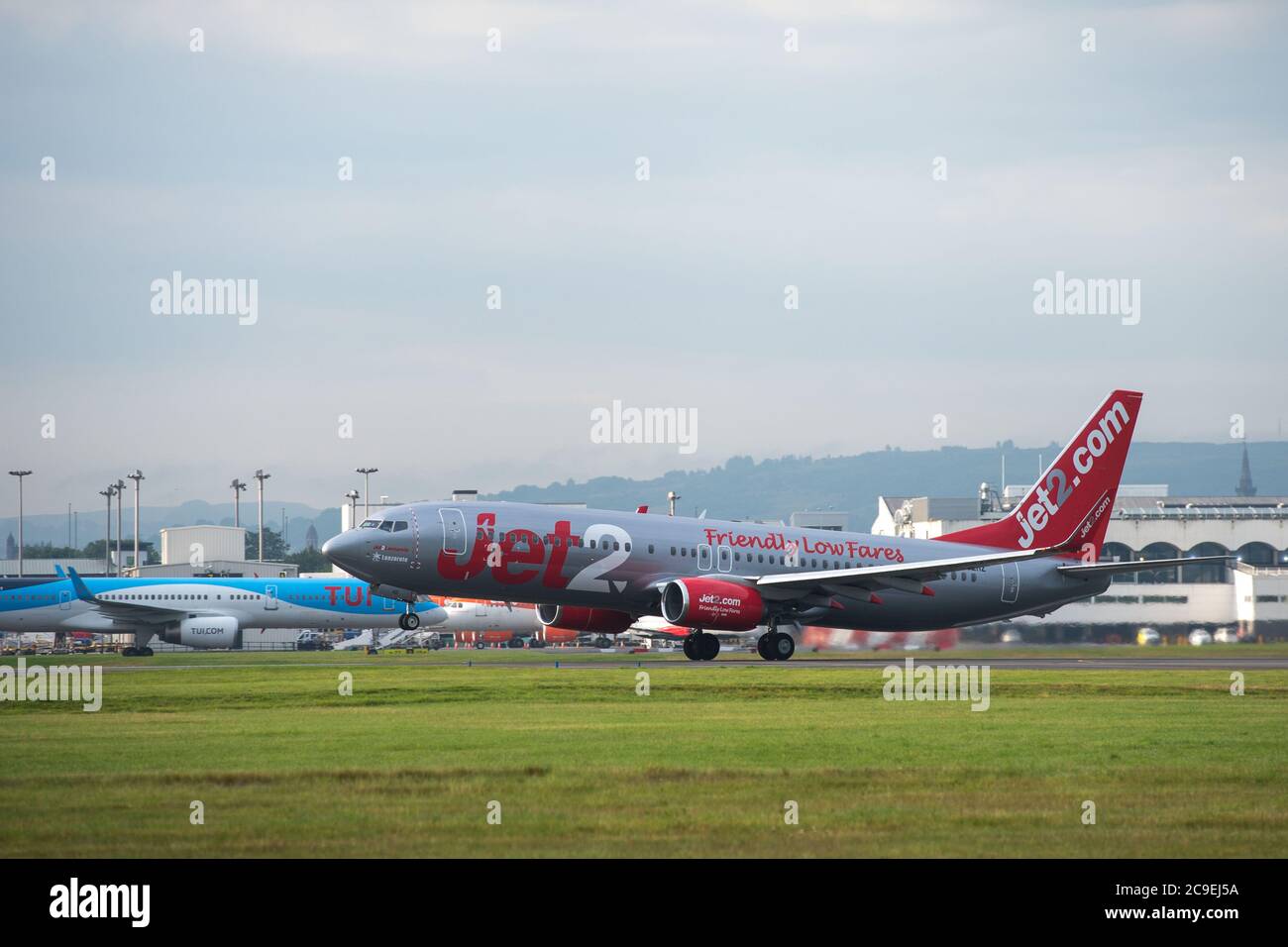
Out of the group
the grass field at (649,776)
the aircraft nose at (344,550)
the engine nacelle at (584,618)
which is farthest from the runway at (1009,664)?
the grass field at (649,776)

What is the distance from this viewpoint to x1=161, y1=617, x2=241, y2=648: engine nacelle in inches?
3250

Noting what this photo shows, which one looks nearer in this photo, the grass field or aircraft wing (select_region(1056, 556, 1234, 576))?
the grass field

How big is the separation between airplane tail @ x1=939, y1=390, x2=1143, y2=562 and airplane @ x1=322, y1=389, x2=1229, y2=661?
52 millimetres

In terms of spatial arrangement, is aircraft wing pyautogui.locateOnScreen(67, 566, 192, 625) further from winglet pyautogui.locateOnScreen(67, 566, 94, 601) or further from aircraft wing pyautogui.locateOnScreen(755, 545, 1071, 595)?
aircraft wing pyautogui.locateOnScreen(755, 545, 1071, 595)

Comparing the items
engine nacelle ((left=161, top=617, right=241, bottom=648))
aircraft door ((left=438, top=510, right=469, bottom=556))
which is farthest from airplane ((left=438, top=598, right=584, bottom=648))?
aircraft door ((left=438, top=510, right=469, bottom=556))

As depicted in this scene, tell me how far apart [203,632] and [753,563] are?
138 ft

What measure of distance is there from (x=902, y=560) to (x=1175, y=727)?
28883 mm

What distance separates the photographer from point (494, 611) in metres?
97.9

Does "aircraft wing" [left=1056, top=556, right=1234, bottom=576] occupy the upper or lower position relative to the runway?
upper

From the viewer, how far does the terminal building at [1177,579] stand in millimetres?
61625

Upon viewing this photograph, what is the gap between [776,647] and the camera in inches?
2053

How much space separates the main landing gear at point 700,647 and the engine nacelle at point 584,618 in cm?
236
